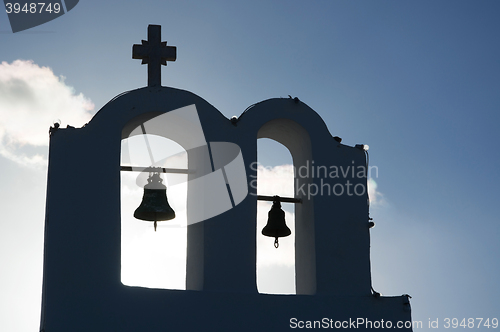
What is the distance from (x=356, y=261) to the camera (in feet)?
28.2

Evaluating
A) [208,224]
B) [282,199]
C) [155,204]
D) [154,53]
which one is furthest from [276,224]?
[154,53]

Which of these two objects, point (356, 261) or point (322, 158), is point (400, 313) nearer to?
point (356, 261)

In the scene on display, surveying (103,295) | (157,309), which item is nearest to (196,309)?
(157,309)

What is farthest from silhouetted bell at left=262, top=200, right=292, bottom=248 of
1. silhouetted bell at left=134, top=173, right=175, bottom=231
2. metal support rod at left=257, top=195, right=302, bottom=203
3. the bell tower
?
silhouetted bell at left=134, top=173, right=175, bottom=231

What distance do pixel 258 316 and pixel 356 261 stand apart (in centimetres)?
134

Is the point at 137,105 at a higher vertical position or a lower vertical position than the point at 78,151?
higher

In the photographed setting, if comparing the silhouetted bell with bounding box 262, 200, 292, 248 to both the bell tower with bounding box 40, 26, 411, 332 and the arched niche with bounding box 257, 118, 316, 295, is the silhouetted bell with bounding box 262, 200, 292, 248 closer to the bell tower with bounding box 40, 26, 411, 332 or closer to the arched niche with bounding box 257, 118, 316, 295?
the bell tower with bounding box 40, 26, 411, 332

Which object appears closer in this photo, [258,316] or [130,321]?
[130,321]

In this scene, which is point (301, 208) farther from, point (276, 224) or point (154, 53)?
point (154, 53)

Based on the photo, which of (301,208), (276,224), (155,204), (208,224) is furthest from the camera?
(276,224)

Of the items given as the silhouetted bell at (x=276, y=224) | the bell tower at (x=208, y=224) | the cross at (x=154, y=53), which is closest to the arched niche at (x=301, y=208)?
the bell tower at (x=208, y=224)

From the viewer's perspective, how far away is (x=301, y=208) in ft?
29.8

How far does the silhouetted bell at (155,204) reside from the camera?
8.63 meters

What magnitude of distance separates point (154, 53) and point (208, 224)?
6.94ft
